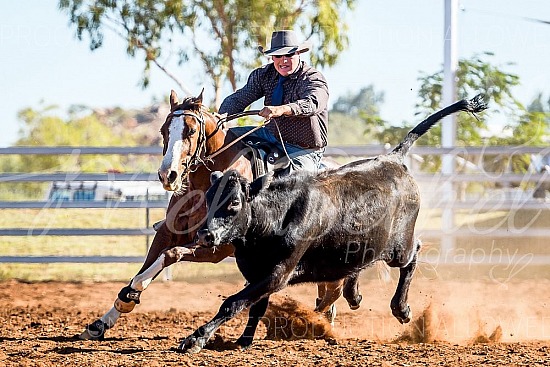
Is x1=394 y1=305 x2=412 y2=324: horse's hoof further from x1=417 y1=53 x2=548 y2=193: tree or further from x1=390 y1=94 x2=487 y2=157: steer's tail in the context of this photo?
x1=417 y1=53 x2=548 y2=193: tree

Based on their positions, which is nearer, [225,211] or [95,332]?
[225,211]

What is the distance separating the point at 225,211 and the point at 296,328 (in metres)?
1.94

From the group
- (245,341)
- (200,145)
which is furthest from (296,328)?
(200,145)

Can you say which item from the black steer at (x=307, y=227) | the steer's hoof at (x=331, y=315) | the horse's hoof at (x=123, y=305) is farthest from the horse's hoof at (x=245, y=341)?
the steer's hoof at (x=331, y=315)

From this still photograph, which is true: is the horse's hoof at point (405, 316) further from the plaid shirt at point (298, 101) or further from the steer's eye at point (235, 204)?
the steer's eye at point (235, 204)

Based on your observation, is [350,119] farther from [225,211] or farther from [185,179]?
[225,211]

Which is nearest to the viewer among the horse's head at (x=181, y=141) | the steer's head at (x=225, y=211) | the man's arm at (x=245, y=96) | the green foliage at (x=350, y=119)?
the steer's head at (x=225, y=211)

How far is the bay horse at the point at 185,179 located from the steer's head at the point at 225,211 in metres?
0.73

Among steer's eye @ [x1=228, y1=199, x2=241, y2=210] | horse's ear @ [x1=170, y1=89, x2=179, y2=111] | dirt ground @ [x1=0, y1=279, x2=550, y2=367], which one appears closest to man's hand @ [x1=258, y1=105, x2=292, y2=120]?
horse's ear @ [x1=170, y1=89, x2=179, y2=111]

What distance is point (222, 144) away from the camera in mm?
6227

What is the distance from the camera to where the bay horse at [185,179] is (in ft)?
18.9

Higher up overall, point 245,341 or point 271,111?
point 271,111

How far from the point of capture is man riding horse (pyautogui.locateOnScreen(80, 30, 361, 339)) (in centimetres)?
580

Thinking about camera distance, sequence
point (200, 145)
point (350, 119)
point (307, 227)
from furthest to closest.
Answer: point (350, 119)
point (200, 145)
point (307, 227)
